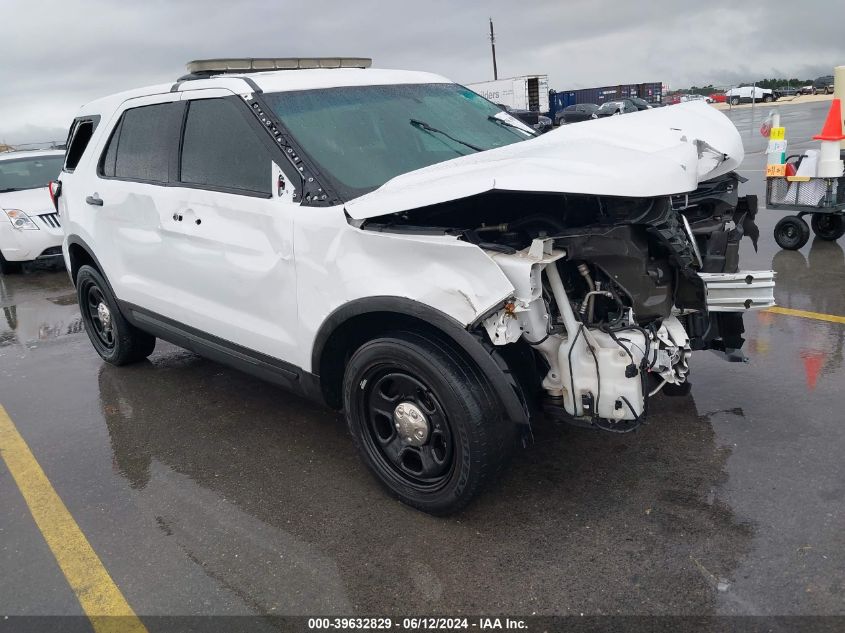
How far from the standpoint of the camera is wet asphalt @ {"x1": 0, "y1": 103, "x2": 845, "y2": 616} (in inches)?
110

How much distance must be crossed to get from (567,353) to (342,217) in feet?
3.71

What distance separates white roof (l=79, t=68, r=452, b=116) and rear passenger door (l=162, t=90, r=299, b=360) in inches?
2.9

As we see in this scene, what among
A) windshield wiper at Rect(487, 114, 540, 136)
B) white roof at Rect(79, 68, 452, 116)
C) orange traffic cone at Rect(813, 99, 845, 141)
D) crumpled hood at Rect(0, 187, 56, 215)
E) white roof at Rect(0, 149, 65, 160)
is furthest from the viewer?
white roof at Rect(0, 149, 65, 160)

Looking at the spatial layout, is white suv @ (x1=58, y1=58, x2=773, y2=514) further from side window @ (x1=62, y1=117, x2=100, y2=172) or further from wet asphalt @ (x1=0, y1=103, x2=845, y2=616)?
side window @ (x1=62, y1=117, x2=100, y2=172)

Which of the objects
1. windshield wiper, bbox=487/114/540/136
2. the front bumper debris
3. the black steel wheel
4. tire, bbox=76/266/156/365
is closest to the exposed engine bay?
the front bumper debris

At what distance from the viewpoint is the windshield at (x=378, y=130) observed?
11.7 ft

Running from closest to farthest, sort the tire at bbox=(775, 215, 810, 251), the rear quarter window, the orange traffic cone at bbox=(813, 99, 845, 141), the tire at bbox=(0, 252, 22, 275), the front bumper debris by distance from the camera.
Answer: the front bumper debris, the rear quarter window, the orange traffic cone at bbox=(813, 99, 845, 141), the tire at bbox=(775, 215, 810, 251), the tire at bbox=(0, 252, 22, 275)

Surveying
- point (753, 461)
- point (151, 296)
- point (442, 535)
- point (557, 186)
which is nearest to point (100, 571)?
point (442, 535)

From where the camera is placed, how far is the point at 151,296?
4.65m

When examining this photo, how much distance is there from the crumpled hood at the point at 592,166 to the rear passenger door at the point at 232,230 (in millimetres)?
529

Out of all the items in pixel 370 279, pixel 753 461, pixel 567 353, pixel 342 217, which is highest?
pixel 342 217

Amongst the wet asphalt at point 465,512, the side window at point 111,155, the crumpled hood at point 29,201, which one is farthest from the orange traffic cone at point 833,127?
the crumpled hood at point 29,201

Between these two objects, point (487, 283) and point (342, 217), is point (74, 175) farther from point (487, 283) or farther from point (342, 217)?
point (487, 283)

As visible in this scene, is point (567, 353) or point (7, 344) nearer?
point (567, 353)
